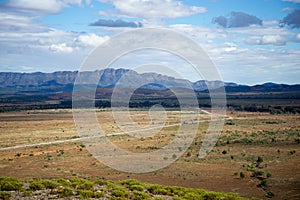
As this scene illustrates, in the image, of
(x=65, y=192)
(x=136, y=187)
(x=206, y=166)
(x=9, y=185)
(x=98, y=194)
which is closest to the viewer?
(x=65, y=192)

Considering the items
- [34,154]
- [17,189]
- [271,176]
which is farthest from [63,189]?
[34,154]

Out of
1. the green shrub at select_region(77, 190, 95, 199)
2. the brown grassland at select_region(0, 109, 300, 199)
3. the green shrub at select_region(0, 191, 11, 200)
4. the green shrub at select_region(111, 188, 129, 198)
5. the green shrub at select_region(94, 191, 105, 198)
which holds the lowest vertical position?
the brown grassland at select_region(0, 109, 300, 199)

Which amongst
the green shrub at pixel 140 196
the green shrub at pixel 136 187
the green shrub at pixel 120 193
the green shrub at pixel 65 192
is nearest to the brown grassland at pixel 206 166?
the green shrub at pixel 136 187

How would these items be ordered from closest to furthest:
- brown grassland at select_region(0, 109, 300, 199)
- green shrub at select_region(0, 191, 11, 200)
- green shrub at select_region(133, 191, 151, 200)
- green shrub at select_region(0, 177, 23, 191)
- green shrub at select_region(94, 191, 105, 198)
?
1. green shrub at select_region(0, 191, 11, 200)
2. green shrub at select_region(94, 191, 105, 198)
3. green shrub at select_region(0, 177, 23, 191)
4. green shrub at select_region(133, 191, 151, 200)
5. brown grassland at select_region(0, 109, 300, 199)

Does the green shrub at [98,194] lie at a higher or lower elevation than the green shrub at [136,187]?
higher

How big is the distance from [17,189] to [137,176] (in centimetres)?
1415

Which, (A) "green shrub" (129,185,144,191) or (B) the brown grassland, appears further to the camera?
(B) the brown grassland

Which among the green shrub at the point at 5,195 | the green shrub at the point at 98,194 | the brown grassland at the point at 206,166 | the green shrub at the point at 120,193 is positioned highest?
the green shrub at the point at 5,195

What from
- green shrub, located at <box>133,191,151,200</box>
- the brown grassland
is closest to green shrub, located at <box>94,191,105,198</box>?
green shrub, located at <box>133,191,151,200</box>

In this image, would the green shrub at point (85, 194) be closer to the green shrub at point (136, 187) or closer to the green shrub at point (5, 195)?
the green shrub at point (5, 195)

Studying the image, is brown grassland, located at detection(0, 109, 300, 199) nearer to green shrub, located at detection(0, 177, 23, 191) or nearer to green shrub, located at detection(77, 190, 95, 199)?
green shrub, located at detection(0, 177, 23, 191)

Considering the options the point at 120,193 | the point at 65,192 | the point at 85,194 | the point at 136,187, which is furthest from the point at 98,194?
the point at 136,187

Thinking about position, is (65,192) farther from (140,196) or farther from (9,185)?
(140,196)

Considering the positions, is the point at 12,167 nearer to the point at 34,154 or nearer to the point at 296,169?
the point at 34,154
